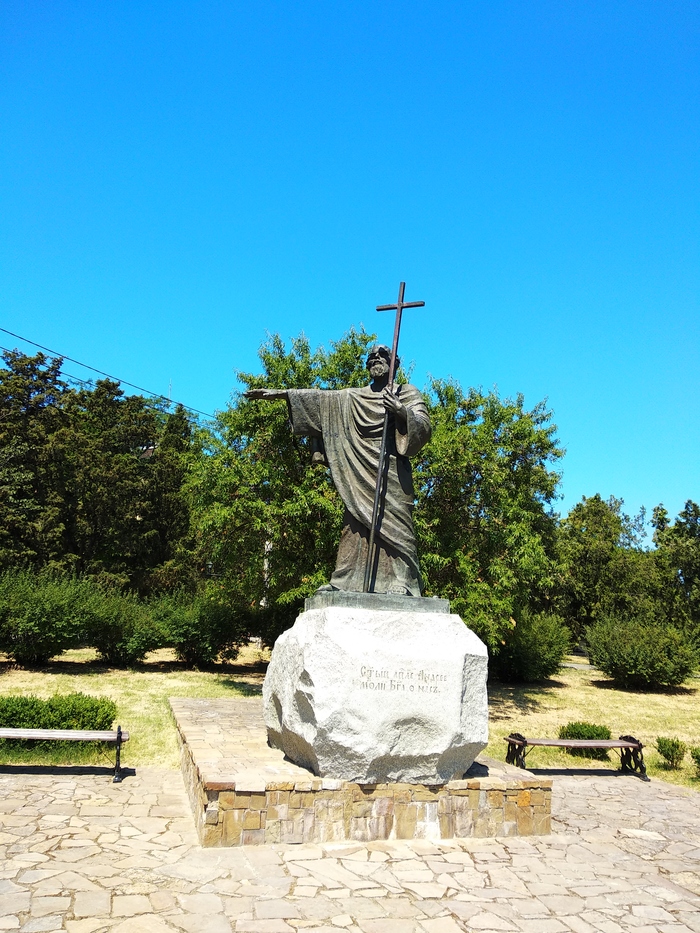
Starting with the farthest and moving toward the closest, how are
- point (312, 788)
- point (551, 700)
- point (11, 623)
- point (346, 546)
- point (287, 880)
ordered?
point (551, 700)
point (11, 623)
point (346, 546)
point (312, 788)
point (287, 880)

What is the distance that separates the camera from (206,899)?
→ 3955 mm

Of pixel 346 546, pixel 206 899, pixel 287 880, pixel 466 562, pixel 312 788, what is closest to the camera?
pixel 206 899

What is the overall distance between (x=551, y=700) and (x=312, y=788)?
12508 millimetres

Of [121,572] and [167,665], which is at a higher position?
[121,572]

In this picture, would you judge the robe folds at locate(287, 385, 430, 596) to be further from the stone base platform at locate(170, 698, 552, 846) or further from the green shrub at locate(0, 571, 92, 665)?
the green shrub at locate(0, 571, 92, 665)

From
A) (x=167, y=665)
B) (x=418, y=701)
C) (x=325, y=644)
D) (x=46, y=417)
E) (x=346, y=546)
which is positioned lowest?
(x=167, y=665)

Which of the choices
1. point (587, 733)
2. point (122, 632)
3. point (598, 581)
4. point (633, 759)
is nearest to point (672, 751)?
point (633, 759)

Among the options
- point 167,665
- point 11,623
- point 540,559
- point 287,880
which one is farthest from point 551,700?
point 287,880

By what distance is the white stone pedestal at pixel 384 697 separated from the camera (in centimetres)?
522

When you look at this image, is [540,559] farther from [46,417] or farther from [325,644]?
[46,417]

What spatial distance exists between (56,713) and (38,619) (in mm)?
6886

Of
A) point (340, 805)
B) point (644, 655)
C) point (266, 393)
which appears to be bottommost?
point (340, 805)

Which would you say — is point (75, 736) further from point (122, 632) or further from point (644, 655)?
point (644, 655)

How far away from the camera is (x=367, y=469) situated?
21.0ft
